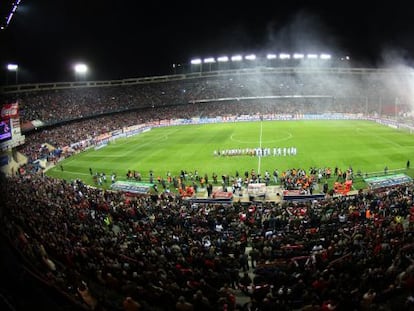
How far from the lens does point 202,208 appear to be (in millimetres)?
20125

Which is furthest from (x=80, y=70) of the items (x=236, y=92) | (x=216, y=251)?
(x=216, y=251)

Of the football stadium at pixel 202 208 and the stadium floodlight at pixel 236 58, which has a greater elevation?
the stadium floodlight at pixel 236 58

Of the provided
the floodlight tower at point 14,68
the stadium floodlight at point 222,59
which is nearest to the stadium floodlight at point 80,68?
the floodlight tower at point 14,68

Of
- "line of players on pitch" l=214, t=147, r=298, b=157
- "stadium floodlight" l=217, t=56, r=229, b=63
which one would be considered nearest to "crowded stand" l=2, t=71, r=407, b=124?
"stadium floodlight" l=217, t=56, r=229, b=63

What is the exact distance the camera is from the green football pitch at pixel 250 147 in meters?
32.0

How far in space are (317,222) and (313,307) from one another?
7757mm

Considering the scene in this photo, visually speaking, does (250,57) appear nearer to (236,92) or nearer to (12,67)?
(236,92)

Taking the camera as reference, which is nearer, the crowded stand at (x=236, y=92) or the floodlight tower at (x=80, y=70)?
the crowded stand at (x=236, y=92)

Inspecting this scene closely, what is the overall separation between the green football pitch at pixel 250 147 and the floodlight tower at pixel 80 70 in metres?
22.5

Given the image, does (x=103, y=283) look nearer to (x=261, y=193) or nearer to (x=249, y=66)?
(x=261, y=193)

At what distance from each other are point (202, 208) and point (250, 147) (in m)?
21.0

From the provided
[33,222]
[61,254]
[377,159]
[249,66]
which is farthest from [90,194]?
[249,66]

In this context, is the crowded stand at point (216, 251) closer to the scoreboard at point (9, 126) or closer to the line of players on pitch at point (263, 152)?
the scoreboard at point (9, 126)

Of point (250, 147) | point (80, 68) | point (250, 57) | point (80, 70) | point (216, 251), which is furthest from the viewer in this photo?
point (250, 57)
